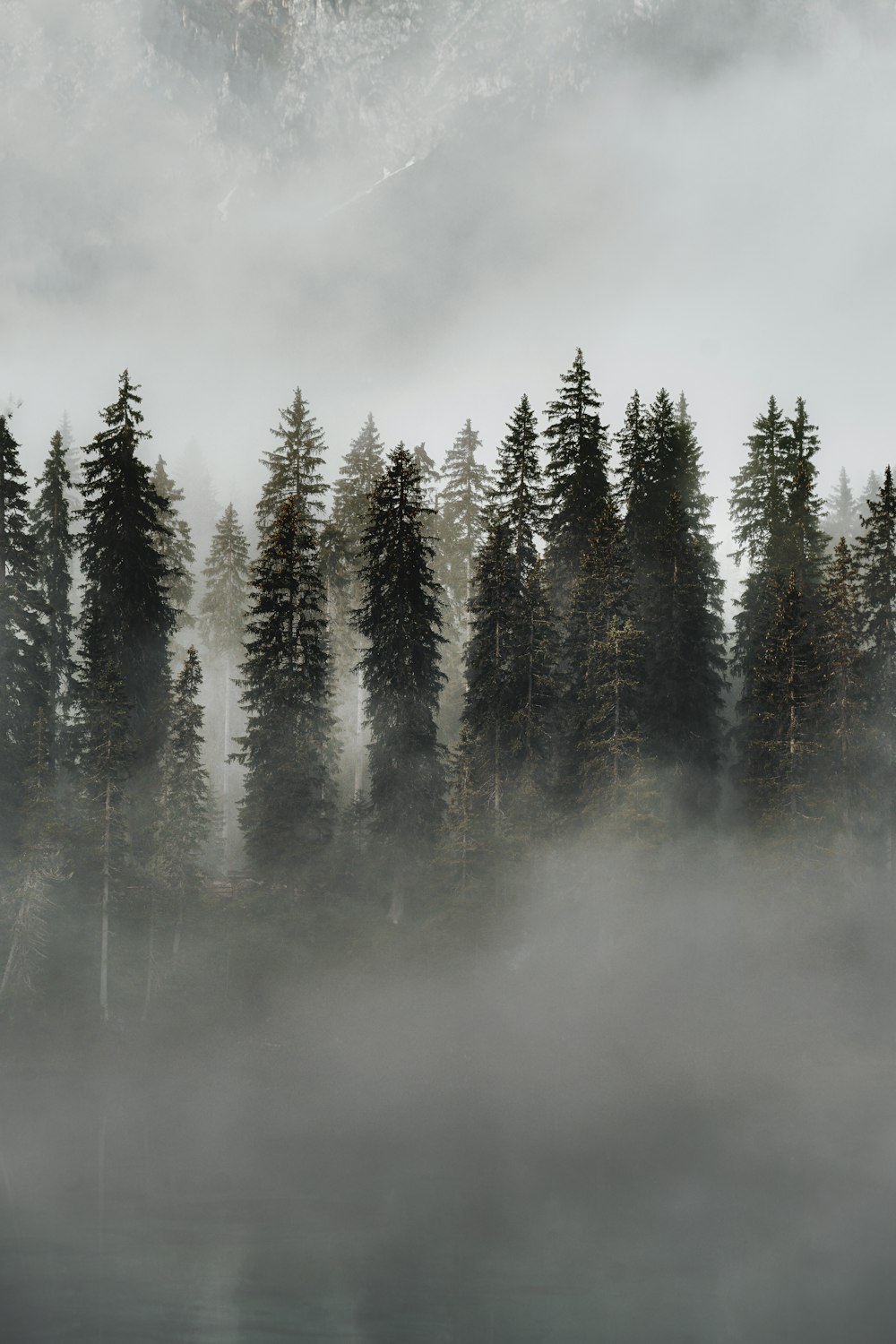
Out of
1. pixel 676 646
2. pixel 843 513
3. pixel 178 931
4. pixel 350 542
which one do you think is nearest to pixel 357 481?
pixel 350 542

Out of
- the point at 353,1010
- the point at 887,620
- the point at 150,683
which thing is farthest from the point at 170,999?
the point at 887,620

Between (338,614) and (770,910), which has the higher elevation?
(338,614)

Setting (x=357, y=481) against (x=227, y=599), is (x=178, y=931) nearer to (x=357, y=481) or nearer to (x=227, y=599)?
(x=227, y=599)

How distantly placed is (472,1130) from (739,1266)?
33.0 feet

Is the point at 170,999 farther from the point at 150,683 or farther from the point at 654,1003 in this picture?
the point at 654,1003

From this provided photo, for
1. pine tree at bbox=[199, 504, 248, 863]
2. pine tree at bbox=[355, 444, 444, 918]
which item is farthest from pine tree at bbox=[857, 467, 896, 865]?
pine tree at bbox=[199, 504, 248, 863]

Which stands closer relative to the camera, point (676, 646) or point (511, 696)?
point (511, 696)

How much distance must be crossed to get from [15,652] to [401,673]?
14290mm

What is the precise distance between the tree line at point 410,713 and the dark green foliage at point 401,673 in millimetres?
108

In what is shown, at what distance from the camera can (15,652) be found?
36469 millimetres

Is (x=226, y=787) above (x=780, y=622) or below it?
below

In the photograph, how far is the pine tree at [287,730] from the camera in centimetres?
3909

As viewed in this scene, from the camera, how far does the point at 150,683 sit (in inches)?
1602

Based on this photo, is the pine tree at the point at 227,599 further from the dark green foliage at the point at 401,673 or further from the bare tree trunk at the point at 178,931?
the bare tree trunk at the point at 178,931
